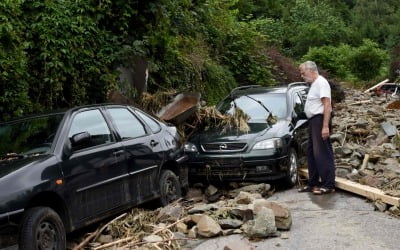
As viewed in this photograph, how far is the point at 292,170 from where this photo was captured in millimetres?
9758

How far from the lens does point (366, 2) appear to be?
227 feet

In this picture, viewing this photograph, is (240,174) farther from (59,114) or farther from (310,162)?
(59,114)

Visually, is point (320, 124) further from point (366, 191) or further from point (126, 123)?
point (126, 123)

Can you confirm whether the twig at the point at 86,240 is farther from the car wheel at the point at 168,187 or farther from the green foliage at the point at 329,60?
the green foliage at the point at 329,60

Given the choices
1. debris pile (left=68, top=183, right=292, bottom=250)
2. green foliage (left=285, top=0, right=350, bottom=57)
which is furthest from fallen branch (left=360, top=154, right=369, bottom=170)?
green foliage (left=285, top=0, right=350, bottom=57)

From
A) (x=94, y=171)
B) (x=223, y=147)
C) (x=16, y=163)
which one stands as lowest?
(x=223, y=147)

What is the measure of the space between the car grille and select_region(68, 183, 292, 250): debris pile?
5.82 feet

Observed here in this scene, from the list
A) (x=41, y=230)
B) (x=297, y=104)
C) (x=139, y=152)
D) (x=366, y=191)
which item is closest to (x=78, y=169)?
(x=41, y=230)

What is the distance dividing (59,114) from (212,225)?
2.20m

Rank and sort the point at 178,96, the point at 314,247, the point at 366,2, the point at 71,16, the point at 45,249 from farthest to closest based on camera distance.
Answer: the point at 366,2 < the point at 178,96 < the point at 71,16 < the point at 314,247 < the point at 45,249

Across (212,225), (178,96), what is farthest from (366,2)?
(212,225)

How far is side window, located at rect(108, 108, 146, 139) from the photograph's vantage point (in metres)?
7.48

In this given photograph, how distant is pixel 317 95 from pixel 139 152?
289 centimetres

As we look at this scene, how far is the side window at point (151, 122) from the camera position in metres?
8.18
